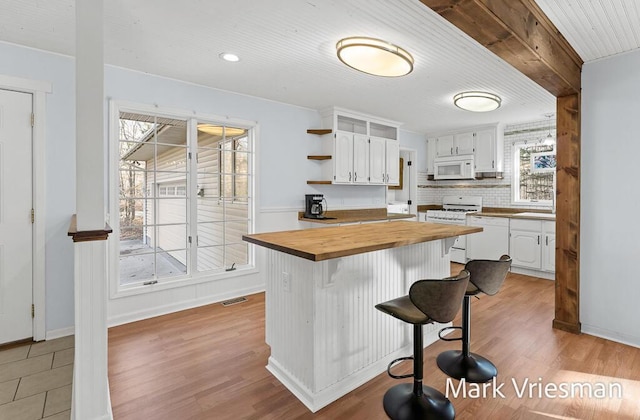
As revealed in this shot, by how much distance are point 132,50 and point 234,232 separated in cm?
236

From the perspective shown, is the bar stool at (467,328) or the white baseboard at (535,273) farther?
the white baseboard at (535,273)

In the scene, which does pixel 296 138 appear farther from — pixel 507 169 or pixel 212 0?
pixel 507 169

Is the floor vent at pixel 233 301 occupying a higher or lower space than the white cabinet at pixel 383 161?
lower

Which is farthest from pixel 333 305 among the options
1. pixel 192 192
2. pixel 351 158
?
pixel 351 158

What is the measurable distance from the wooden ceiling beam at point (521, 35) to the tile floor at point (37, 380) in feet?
10.1

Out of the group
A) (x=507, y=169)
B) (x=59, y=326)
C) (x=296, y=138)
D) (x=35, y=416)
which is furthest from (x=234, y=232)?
(x=507, y=169)

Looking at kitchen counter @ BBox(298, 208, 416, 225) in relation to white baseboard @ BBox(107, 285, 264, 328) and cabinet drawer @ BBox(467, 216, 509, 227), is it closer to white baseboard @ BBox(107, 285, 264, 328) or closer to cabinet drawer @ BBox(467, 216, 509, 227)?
cabinet drawer @ BBox(467, 216, 509, 227)

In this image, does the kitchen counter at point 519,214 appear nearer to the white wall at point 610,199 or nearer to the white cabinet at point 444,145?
the white cabinet at point 444,145

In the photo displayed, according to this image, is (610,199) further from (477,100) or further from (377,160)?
(377,160)

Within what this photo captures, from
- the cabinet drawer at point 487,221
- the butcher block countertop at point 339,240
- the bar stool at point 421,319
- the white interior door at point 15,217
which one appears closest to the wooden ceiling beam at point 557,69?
the butcher block countertop at point 339,240

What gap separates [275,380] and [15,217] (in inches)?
102

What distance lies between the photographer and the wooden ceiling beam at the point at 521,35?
159 centimetres

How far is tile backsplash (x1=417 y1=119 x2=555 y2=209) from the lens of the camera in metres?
5.30

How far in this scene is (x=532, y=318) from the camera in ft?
10.6
